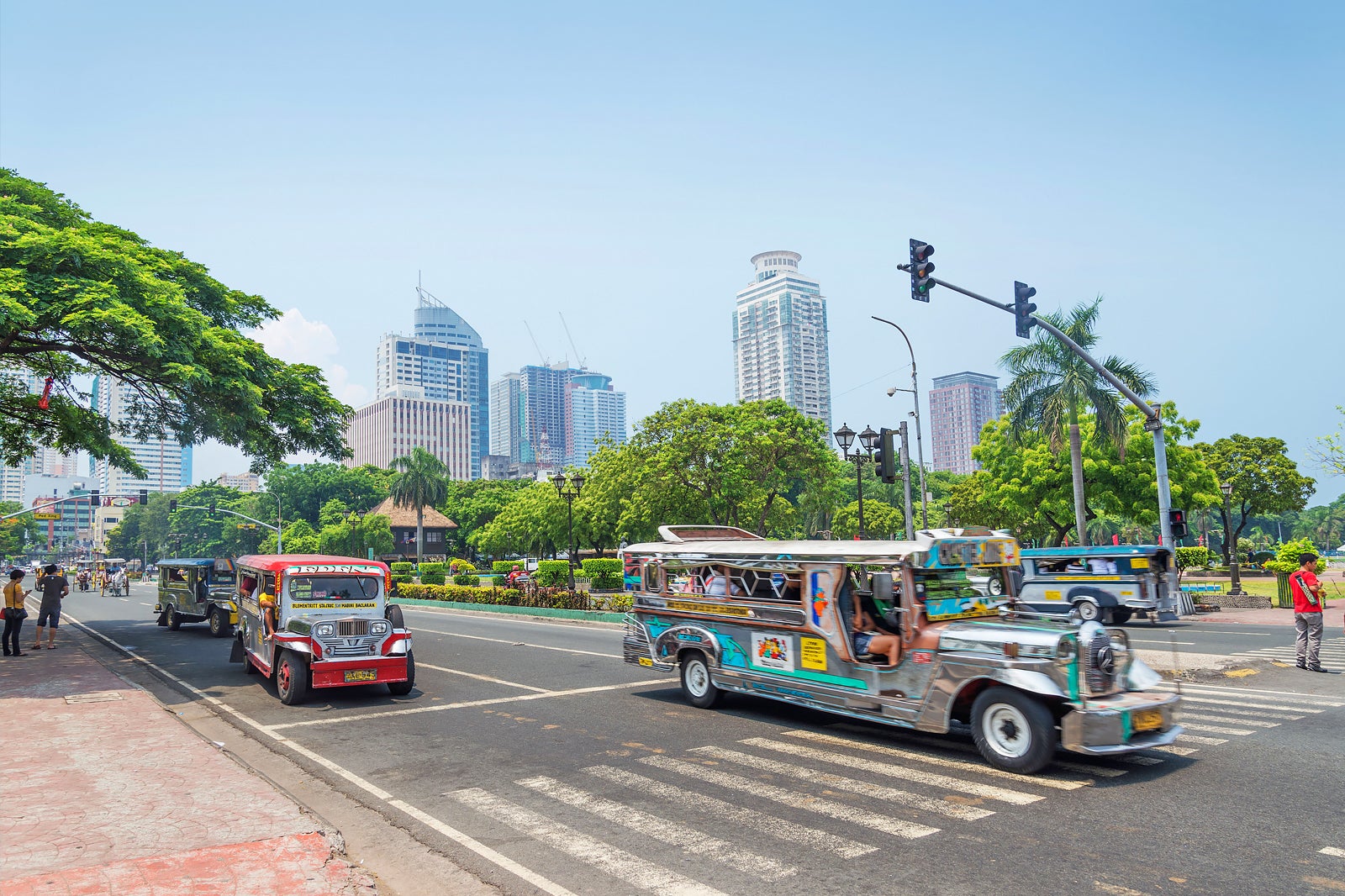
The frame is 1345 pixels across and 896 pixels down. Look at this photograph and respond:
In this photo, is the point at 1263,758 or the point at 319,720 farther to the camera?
the point at 319,720

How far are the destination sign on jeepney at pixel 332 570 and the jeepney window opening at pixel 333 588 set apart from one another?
6 cm

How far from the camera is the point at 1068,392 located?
3441cm

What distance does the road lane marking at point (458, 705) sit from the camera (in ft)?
39.7

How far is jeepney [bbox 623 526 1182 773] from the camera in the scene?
8336mm

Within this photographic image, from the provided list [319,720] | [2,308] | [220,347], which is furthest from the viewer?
[220,347]

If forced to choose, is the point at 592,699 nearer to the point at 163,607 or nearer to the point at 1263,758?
the point at 1263,758

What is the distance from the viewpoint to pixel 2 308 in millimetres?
15219

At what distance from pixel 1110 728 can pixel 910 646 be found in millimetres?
2110

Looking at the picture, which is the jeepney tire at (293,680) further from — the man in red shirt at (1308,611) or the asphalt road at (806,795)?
the man in red shirt at (1308,611)

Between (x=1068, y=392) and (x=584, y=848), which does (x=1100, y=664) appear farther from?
(x=1068, y=392)

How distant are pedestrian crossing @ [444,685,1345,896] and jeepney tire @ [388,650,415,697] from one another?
5854 millimetres

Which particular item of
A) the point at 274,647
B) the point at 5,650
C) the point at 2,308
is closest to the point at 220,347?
the point at 2,308

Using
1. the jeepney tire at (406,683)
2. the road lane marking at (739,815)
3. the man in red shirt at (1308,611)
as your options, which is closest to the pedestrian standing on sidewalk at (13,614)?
the jeepney tire at (406,683)

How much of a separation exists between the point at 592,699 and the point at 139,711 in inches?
267
